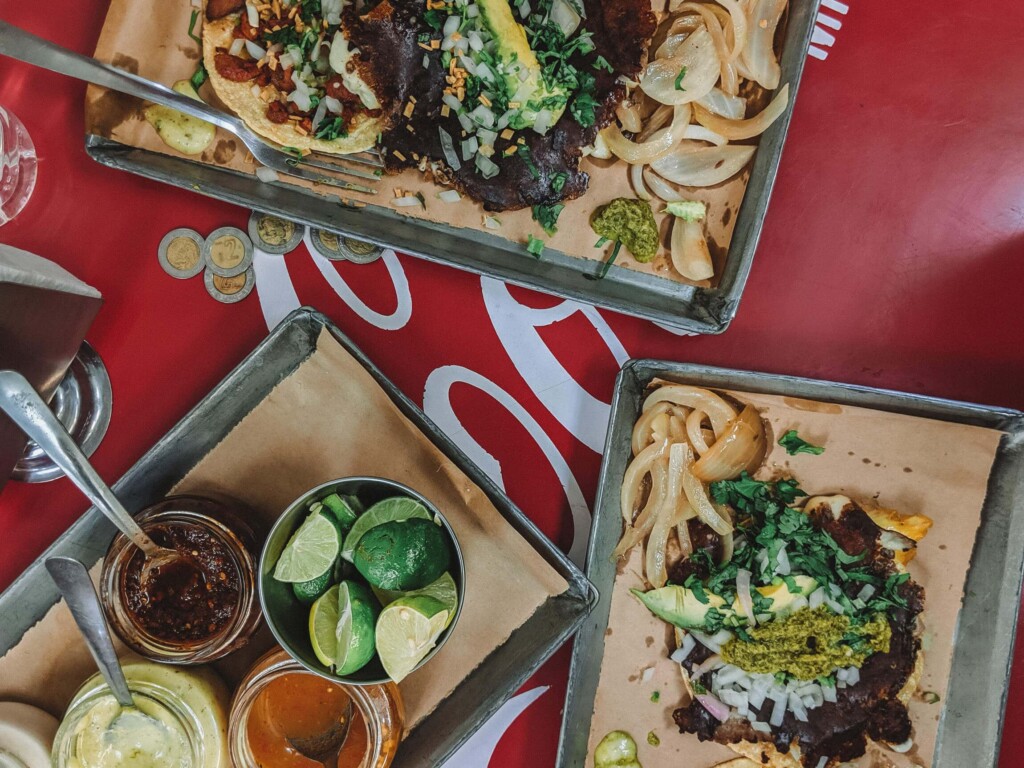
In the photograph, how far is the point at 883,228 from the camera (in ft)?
9.04

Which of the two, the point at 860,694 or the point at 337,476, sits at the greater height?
the point at 337,476

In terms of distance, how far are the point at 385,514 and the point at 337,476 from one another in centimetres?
40

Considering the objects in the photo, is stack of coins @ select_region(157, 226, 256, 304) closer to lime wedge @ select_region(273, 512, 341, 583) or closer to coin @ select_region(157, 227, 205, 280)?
coin @ select_region(157, 227, 205, 280)

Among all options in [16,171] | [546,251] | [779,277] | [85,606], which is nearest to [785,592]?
[779,277]

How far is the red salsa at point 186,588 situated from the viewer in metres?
2.24

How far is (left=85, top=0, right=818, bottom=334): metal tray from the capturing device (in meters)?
2.48

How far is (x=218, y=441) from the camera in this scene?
2.48 meters

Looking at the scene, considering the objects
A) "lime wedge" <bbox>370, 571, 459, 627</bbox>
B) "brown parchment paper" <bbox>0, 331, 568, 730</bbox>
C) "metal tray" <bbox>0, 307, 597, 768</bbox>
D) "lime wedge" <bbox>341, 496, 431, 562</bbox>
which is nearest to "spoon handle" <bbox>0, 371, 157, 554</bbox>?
"metal tray" <bbox>0, 307, 597, 768</bbox>

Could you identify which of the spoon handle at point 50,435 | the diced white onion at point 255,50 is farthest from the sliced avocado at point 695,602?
the diced white onion at point 255,50

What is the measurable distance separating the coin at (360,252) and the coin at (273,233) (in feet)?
0.57

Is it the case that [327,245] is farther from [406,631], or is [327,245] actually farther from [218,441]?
[406,631]

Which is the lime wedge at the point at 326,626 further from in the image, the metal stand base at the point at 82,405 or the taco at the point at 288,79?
the taco at the point at 288,79

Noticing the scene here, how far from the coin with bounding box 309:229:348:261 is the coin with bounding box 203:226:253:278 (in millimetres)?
246

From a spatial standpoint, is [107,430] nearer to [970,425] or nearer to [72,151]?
[72,151]
